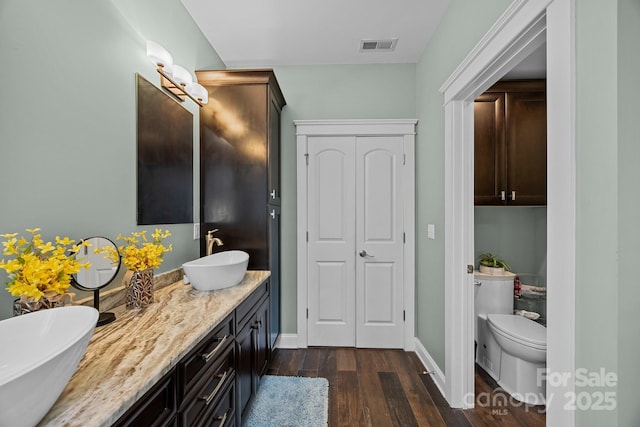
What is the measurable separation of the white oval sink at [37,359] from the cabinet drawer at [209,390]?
476mm

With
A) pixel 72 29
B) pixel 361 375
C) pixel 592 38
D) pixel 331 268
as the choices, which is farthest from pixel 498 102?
pixel 72 29

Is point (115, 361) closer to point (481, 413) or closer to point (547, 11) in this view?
point (547, 11)

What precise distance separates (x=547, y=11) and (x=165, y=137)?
1.99 meters

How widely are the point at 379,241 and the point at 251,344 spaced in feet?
5.01

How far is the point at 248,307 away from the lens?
1.76 meters

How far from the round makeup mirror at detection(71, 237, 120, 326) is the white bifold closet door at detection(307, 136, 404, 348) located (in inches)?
71.4

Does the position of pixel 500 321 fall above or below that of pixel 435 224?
below

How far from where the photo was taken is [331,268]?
2.88m

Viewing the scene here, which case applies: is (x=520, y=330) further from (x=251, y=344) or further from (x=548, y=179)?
(x=251, y=344)

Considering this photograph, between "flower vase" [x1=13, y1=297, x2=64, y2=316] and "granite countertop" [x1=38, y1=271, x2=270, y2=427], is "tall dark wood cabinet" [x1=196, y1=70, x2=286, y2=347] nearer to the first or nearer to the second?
"granite countertop" [x1=38, y1=271, x2=270, y2=427]

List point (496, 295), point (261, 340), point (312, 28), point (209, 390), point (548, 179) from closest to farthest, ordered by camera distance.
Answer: point (548, 179), point (209, 390), point (261, 340), point (312, 28), point (496, 295)

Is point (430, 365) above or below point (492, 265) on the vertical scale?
below

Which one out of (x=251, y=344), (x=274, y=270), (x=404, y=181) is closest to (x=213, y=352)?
(x=251, y=344)

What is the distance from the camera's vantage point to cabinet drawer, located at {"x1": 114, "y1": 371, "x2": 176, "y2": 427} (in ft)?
2.48
